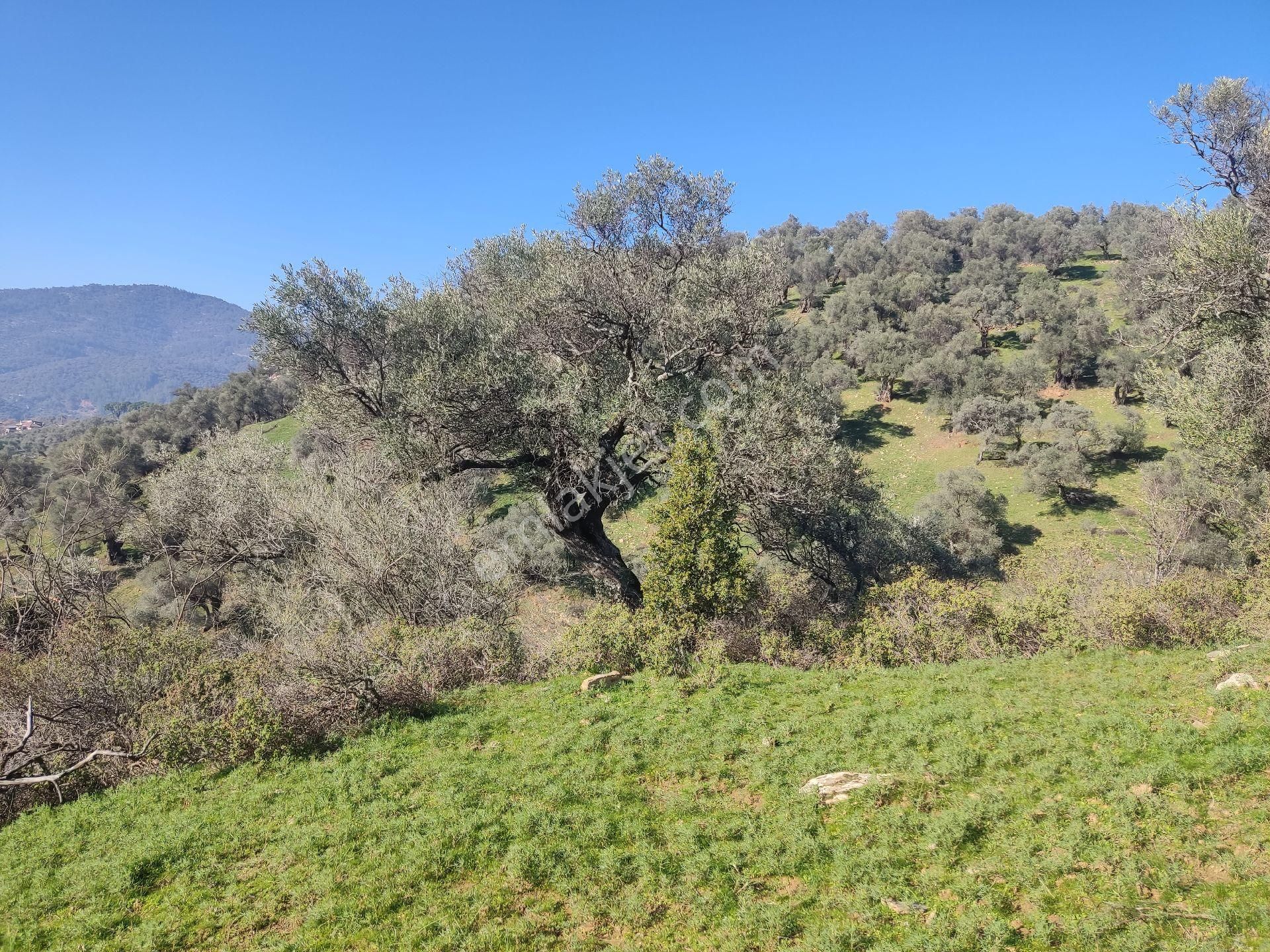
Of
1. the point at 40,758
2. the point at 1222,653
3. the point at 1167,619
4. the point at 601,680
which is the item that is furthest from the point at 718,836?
the point at 1167,619

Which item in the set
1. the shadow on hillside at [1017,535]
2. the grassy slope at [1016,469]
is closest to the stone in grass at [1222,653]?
the grassy slope at [1016,469]

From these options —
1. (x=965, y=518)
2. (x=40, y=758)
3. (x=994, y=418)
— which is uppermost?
(x=994, y=418)

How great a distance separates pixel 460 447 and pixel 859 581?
1555 centimetres

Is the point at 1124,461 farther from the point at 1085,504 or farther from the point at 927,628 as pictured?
the point at 927,628

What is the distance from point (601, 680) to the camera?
45.5 ft

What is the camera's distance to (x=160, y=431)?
86250 mm

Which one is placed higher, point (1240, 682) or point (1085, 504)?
point (1240, 682)

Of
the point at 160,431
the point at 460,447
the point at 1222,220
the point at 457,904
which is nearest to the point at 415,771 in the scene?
the point at 457,904

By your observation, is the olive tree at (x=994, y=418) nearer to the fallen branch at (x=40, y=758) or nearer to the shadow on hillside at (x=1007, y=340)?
the shadow on hillside at (x=1007, y=340)

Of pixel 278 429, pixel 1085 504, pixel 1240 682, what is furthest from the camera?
pixel 278 429

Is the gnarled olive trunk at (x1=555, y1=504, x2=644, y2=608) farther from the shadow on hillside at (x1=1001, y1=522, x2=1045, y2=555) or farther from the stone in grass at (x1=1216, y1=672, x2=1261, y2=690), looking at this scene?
the shadow on hillside at (x1=1001, y1=522, x2=1045, y2=555)

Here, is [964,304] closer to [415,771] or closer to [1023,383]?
[1023,383]

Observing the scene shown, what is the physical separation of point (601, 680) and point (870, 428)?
4649 cm

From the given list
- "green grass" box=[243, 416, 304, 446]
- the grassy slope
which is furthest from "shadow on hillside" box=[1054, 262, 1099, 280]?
"green grass" box=[243, 416, 304, 446]
